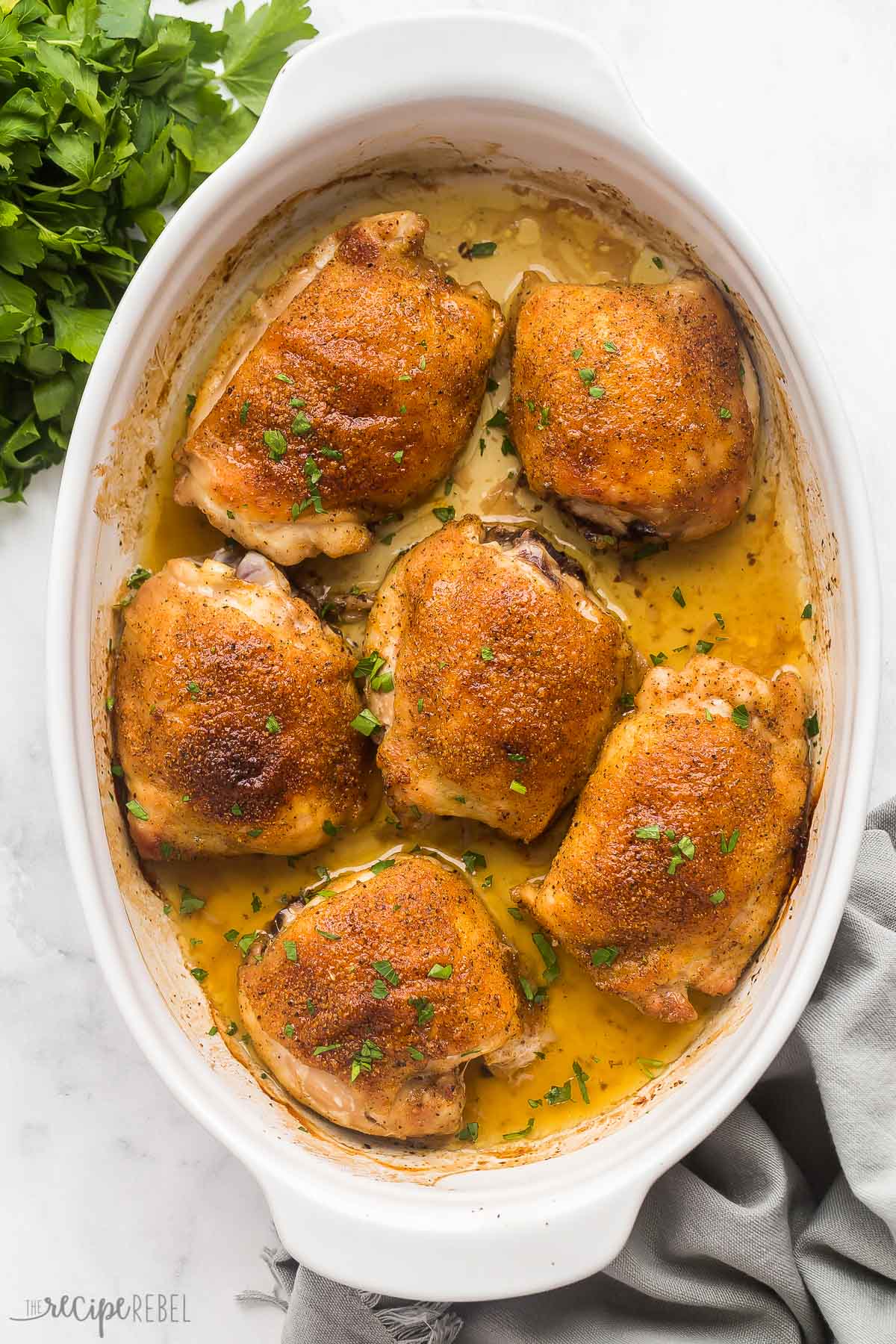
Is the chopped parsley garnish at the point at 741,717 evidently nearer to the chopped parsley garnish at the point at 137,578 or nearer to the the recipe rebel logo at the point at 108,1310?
the chopped parsley garnish at the point at 137,578

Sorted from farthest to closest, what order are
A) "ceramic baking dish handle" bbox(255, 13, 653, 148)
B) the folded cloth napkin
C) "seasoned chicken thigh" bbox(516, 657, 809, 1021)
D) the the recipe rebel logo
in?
the the recipe rebel logo → the folded cloth napkin → "seasoned chicken thigh" bbox(516, 657, 809, 1021) → "ceramic baking dish handle" bbox(255, 13, 653, 148)

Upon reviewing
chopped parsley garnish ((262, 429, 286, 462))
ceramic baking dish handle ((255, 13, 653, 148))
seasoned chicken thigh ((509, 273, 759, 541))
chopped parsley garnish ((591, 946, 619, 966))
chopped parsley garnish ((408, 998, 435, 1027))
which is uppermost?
ceramic baking dish handle ((255, 13, 653, 148))

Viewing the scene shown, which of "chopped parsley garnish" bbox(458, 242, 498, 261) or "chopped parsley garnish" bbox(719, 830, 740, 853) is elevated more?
"chopped parsley garnish" bbox(458, 242, 498, 261)

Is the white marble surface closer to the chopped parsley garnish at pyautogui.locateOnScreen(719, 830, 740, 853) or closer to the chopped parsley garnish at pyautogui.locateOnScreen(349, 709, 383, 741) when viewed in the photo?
the chopped parsley garnish at pyautogui.locateOnScreen(719, 830, 740, 853)


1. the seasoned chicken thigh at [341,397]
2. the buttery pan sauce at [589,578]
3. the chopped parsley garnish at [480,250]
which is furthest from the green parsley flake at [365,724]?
the chopped parsley garnish at [480,250]

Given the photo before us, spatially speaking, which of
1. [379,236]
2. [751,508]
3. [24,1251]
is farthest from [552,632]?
[24,1251]

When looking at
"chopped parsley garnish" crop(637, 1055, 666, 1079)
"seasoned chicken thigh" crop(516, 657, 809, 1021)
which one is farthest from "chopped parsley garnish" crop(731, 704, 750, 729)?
"chopped parsley garnish" crop(637, 1055, 666, 1079)

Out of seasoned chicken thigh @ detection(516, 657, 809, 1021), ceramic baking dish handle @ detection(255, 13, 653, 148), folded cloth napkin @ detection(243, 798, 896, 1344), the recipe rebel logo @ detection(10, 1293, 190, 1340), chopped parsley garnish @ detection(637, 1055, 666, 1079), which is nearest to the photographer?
ceramic baking dish handle @ detection(255, 13, 653, 148)
